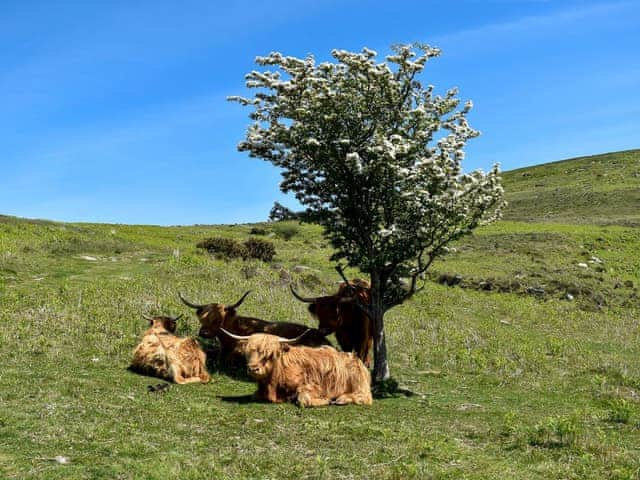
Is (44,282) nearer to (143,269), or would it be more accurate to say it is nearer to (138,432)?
(143,269)

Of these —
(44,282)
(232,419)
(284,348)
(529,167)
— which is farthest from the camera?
(529,167)

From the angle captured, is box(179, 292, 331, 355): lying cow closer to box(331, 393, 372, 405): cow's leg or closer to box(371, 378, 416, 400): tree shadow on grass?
box(371, 378, 416, 400): tree shadow on grass

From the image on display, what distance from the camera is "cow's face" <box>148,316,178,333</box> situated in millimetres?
15656

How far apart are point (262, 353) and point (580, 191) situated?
69396 mm

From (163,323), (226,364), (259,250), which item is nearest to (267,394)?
(226,364)

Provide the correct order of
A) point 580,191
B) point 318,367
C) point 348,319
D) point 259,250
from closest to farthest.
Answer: point 318,367 → point 348,319 → point 259,250 → point 580,191

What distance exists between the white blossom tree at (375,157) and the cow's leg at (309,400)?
3282 millimetres

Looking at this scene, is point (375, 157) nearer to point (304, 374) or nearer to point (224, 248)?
point (304, 374)

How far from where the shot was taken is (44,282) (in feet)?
67.0

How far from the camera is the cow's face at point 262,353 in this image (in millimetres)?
11883

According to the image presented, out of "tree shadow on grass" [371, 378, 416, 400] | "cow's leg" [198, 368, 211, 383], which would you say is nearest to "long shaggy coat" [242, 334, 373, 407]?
"tree shadow on grass" [371, 378, 416, 400]

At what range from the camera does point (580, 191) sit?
244 feet

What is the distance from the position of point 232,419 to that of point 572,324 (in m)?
18.7

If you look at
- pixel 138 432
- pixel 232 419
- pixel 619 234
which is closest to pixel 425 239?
pixel 232 419
